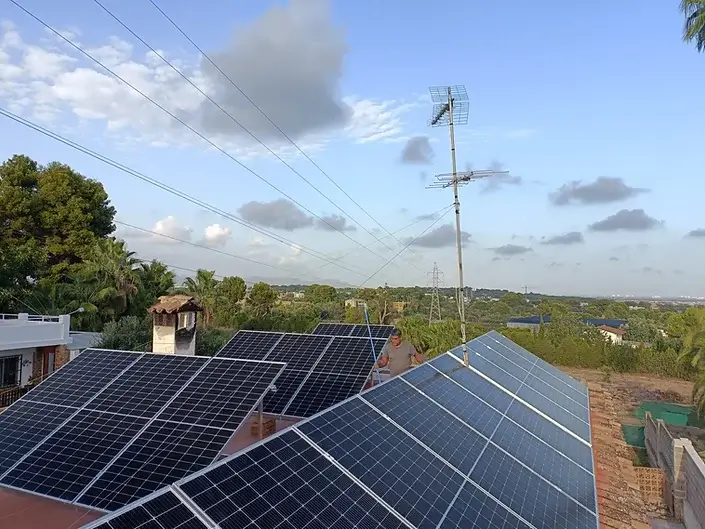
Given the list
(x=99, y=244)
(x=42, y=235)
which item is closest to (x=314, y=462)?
(x=99, y=244)

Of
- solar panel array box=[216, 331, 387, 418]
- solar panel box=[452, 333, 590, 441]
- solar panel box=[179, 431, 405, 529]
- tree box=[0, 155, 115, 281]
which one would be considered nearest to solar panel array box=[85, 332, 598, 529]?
solar panel box=[179, 431, 405, 529]

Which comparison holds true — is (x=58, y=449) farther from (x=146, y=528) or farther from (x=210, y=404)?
(x=146, y=528)

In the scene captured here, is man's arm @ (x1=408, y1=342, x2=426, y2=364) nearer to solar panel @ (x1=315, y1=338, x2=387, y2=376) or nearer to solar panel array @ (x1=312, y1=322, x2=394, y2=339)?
solar panel array @ (x1=312, y1=322, x2=394, y2=339)

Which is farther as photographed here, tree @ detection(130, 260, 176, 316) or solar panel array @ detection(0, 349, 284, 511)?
tree @ detection(130, 260, 176, 316)

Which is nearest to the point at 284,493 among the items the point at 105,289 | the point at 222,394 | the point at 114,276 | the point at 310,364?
the point at 222,394

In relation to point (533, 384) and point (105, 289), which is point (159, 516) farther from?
point (105, 289)
